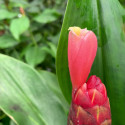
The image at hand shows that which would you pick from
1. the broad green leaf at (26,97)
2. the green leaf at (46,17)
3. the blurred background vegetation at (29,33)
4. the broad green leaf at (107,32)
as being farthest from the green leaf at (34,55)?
the broad green leaf at (107,32)

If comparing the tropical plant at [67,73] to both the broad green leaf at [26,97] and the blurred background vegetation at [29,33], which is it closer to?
the broad green leaf at [26,97]

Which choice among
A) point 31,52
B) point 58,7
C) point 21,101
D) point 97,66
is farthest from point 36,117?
point 58,7

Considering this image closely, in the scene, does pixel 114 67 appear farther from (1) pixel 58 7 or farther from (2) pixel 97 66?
(1) pixel 58 7

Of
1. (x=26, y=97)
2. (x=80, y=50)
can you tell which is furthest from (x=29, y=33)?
(x=80, y=50)

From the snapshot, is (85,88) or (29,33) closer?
(85,88)

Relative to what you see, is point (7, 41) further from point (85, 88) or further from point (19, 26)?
point (85, 88)
